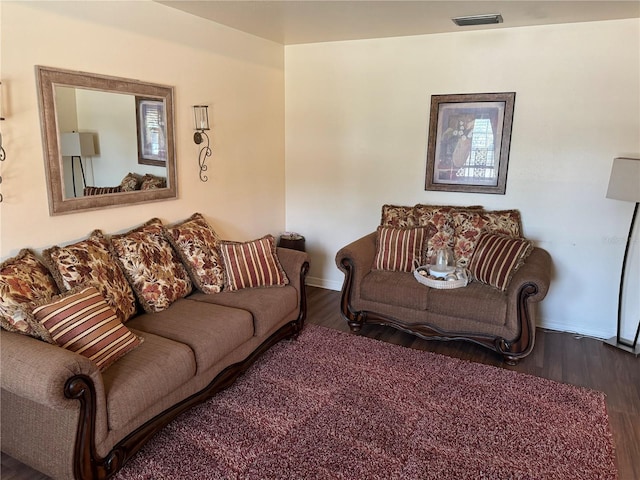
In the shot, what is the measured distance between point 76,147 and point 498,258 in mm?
2944

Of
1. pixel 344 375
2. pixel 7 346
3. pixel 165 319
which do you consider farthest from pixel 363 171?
pixel 7 346

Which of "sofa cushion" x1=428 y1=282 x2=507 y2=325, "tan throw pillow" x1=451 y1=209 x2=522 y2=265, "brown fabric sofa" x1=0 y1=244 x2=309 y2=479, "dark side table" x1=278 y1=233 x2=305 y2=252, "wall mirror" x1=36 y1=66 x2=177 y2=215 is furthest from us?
"dark side table" x1=278 y1=233 x2=305 y2=252

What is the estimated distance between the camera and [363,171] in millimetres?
4441

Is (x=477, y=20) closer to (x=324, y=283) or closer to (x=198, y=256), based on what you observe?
(x=198, y=256)

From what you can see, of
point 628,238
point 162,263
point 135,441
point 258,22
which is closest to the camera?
point 135,441

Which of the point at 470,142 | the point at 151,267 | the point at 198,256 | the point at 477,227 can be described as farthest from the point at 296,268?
the point at 470,142

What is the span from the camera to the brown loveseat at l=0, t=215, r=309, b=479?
72.1 inches

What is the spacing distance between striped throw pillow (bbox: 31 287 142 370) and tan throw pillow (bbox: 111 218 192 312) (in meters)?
0.48

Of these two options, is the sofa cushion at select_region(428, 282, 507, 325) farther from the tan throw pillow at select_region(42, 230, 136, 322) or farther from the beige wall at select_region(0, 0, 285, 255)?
the tan throw pillow at select_region(42, 230, 136, 322)

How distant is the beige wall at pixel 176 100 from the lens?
7.89 feet

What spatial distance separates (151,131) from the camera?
321cm

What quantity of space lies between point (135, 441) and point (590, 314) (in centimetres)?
352

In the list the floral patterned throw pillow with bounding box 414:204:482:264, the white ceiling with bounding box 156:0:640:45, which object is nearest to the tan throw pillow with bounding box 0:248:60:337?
the white ceiling with bounding box 156:0:640:45

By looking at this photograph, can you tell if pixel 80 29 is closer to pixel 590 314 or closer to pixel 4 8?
pixel 4 8
